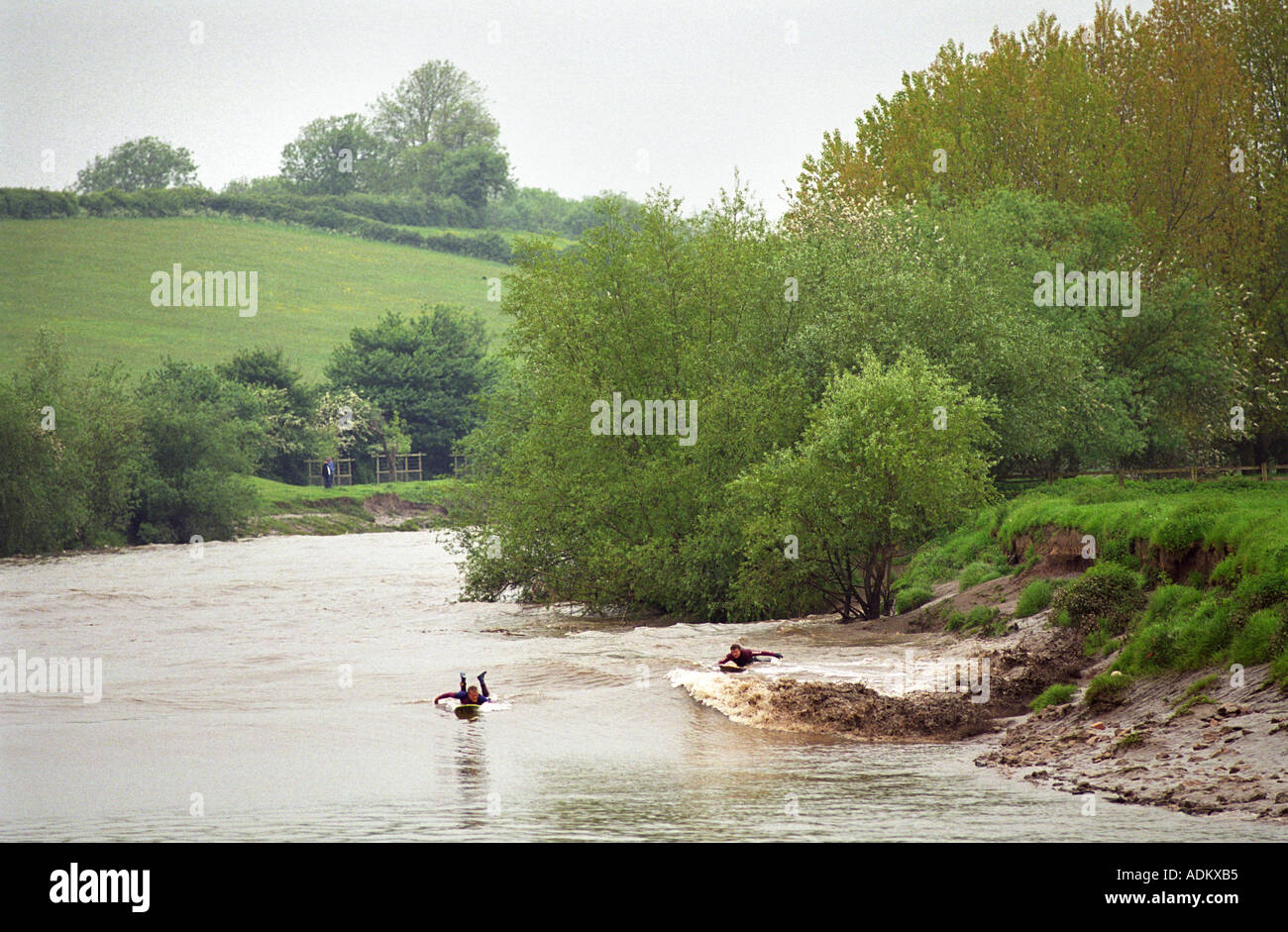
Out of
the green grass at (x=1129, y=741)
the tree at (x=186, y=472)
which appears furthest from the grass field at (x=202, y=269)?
the green grass at (x=1129, y=741)

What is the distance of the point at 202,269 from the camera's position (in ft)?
441

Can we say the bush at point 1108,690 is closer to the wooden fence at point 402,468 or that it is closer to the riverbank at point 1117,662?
the riverbank at point 1117,662

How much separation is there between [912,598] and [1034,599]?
18.6 ft

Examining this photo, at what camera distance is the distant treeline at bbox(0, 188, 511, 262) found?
141750 mm

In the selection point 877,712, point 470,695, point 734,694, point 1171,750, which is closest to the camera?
point 1171,750

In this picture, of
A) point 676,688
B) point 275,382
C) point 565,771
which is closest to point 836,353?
point 676,688

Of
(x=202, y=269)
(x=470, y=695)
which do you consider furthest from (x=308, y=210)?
(x=470, y=695)

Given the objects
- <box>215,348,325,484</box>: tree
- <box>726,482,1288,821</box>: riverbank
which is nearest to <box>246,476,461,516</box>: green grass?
<box>215,348,325,484</box>: tree

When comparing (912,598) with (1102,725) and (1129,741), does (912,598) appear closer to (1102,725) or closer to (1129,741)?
(1102,725)

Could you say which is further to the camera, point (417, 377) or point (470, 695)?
point (417, 377)

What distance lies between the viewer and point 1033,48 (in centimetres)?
6125

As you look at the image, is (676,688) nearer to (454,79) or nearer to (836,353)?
(836,353)

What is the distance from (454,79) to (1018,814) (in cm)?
19402

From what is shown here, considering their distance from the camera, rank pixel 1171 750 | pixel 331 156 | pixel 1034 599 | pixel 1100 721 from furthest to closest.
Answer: pixel 331 156, pixel 1034 599, pixel 1100 721, pixel 1171 750
